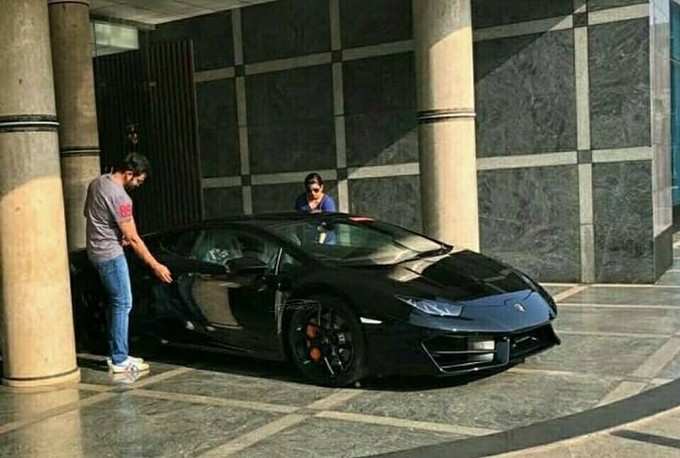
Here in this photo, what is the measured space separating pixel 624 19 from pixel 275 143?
18.9 feet

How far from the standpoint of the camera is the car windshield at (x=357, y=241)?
6730 mm

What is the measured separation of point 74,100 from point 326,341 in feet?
24.6

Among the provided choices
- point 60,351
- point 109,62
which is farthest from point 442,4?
point 109,62

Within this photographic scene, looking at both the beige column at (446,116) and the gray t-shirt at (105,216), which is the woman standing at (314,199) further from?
the gray t-shirt at (105,216)

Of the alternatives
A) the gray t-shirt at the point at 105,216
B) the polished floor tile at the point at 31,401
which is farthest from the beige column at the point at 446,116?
the polished floor tile at the point at 31,401

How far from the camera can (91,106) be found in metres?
12.4

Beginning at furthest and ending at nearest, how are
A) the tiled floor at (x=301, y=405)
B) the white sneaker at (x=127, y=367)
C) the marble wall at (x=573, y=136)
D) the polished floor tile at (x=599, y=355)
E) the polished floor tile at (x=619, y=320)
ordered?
1. the marble wall at (x=573, y=136)
2. the polished floor tile at (x=619, y=320)
3. the white sneaker at (x=127, y=367)
4. the polished floor tile at (x=599, y=355)
5. the tiled floor at (x=301, y=405)

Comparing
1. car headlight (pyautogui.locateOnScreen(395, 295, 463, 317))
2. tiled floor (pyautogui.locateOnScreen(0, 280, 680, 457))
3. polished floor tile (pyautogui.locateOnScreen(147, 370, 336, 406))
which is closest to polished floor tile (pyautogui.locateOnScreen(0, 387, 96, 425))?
tiled floor (pyautogui.locateOnScreen(0, 280, 680, 457))

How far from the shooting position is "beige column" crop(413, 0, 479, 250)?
8.70 meters

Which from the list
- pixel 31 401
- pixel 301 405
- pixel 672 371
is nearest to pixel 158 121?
pixel 31 401

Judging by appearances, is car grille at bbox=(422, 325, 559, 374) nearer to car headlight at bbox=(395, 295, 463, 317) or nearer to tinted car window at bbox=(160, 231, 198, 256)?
car headlight at bbox=(395, 295, 463, 317)

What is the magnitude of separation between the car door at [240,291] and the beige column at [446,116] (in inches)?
105

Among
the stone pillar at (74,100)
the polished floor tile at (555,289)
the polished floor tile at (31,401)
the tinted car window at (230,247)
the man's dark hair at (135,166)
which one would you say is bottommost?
the polished floor tile at (555,289)

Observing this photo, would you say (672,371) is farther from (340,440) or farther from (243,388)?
(243,388)
